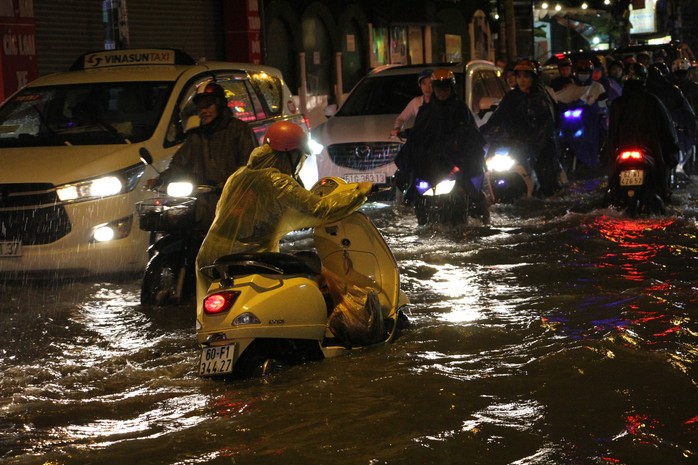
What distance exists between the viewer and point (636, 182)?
12852 millimetres

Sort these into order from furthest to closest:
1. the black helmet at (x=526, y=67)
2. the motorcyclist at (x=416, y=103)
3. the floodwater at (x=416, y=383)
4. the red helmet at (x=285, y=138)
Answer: the black helmet at (x=526, y=67) → the motorcyclist at (x=416, y=103) → the red helmet at (x=285, y=138) → the floodwater at (x=416, y=383)

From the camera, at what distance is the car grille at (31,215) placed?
33.8ft

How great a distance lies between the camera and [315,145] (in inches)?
611

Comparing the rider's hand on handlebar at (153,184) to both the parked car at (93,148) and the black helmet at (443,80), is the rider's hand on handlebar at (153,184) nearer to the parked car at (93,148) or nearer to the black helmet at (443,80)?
the parked car at (93,148)

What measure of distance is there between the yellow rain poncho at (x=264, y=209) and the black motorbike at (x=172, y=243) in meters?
1.99

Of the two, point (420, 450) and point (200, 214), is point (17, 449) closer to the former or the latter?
point (420, 450)

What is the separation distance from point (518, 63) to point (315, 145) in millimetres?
2655

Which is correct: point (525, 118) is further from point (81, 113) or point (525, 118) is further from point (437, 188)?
point (81, 113)

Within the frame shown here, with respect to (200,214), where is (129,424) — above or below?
below

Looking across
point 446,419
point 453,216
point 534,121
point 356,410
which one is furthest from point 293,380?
point 534,121

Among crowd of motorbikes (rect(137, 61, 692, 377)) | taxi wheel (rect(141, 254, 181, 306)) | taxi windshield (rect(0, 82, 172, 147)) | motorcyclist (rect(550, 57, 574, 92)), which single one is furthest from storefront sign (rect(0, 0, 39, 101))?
taxi wheel (rect(141, 254, 181, 306))

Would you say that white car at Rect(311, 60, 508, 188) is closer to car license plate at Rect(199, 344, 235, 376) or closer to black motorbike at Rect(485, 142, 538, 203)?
black motorbike at Rect(485, 142, 538, 203)

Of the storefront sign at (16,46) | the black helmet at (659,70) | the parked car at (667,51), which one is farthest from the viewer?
the parked car at (667,51)

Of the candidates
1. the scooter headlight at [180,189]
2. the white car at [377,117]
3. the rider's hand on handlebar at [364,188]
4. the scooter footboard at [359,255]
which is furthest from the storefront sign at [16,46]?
the rider's hand on handlebar at [364,188]
